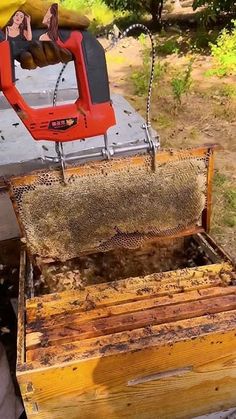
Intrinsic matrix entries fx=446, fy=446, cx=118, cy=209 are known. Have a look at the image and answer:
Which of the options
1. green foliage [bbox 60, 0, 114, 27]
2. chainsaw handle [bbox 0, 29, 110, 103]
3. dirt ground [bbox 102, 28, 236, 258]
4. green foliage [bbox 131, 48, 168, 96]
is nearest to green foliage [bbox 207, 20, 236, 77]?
dirt ground [bbox 102, 28, 236, 258]

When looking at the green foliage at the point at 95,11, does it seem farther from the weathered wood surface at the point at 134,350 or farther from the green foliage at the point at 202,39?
the weathered wood surface at the point at 134,350

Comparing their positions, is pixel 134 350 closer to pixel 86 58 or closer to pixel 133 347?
pixel 133 347

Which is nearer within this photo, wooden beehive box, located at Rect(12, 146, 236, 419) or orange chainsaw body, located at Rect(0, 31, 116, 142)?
wooden beehive box, located at Rect(12, 146, 236, 419)

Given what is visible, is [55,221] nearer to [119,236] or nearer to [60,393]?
[119,236]

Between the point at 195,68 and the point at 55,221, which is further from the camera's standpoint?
the point at 195,68

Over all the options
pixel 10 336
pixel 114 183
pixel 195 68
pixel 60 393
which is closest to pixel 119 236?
pixel 114 183

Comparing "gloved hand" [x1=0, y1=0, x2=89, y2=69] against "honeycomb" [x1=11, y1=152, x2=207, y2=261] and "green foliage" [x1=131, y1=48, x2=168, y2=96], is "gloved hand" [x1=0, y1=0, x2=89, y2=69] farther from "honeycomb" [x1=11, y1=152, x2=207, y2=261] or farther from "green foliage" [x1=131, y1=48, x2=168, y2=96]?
"green foliage" [x1=131, y1=48, x2=168, y2=96]

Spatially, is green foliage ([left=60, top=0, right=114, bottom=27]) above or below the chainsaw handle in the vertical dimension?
below
